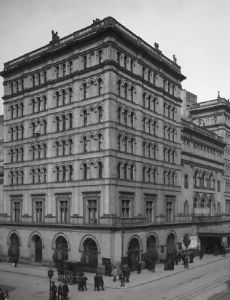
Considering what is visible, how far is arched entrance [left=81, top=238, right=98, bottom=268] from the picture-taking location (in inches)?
1775

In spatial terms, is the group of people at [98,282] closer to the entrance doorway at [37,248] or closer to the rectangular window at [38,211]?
the entrance doorway at [37,248]

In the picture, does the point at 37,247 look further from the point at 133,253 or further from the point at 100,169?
the point at 100,169

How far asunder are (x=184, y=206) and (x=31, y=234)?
22.1 metres

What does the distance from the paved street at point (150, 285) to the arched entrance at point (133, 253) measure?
1610mm

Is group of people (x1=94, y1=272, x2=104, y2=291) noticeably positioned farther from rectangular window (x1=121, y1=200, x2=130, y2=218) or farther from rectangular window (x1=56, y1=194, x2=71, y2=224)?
rectangular window (x1=56, y1=194, x2=71, y2=224)

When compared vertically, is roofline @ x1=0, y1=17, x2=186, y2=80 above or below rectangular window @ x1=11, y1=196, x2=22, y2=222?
above

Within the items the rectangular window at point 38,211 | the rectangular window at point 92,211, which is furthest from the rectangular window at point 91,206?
the rectangular window at point 38,211

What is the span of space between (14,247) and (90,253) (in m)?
14.1

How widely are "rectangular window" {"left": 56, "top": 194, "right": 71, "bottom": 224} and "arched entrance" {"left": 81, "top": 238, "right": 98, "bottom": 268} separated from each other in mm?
4245

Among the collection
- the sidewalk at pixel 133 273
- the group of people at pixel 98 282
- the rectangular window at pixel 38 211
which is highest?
the rectangular window at pixel 38 211

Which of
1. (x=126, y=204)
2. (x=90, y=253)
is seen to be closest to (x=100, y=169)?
(x=126, y=204)

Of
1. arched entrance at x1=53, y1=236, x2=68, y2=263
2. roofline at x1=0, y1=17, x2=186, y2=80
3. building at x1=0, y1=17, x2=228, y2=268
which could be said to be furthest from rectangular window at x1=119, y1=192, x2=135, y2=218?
roofline at x1=0, y1=17, x2=186, y2=80

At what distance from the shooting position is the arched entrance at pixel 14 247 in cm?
5444

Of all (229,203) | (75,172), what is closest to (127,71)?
(75,172)
